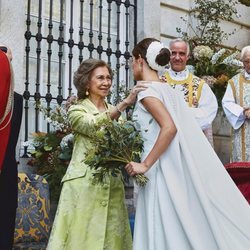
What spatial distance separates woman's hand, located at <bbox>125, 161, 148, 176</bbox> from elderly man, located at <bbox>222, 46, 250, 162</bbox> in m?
3.31

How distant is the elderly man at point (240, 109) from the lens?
7063mm

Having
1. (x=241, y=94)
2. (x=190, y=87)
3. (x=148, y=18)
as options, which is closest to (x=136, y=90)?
(x=190, y=87)

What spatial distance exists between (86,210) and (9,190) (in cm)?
57

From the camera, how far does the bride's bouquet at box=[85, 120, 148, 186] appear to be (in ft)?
13.0

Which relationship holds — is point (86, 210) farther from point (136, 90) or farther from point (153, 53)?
point (153, 53)

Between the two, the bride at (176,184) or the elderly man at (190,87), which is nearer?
the bride at (176,184)

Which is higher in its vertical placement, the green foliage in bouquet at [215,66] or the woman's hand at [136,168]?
the green foliage in bouquet at [215,66]

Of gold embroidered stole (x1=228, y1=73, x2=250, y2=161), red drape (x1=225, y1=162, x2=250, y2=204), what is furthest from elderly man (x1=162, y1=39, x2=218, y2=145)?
red drape (x1=225, y1=162, x2=250, y2=204)

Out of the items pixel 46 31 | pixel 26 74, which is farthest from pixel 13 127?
pixel 46 31

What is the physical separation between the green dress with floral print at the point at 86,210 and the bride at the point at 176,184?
0.36 meters

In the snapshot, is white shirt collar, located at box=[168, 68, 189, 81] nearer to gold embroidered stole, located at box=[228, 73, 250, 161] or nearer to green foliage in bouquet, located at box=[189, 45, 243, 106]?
gold embroidered stole, located at box=[228, 73, 250, 161]

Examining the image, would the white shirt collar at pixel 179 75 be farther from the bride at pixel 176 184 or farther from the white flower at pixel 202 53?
the bride at pixel 176 184

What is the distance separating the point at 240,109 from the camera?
7047mm

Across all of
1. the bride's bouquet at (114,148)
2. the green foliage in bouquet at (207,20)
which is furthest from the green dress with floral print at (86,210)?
the green foliage in bouquet at (207,20)
